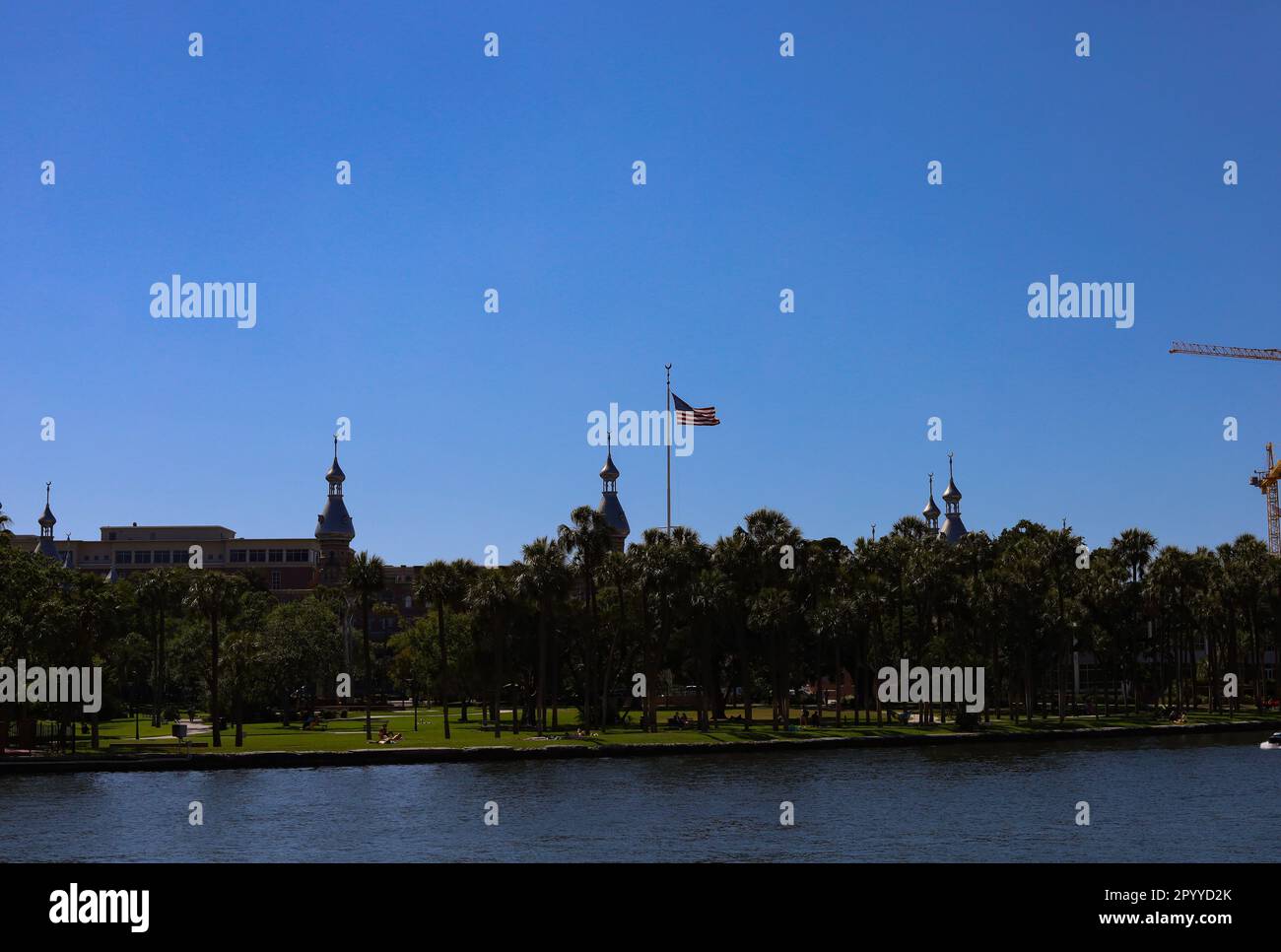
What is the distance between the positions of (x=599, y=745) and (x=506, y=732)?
39.2ft

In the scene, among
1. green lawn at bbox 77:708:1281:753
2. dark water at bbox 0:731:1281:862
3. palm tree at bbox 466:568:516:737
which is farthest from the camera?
palm tree at bbox 466:568:516:737

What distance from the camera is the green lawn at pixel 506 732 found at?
81.5 m

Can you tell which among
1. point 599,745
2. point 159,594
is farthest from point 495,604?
point 159,594

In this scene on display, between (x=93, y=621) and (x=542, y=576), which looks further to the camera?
(x=542, y=576)

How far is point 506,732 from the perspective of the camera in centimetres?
9062

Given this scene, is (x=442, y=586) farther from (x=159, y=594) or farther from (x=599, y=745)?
(x=159, y=594)

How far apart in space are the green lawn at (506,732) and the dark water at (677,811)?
7.40 metres

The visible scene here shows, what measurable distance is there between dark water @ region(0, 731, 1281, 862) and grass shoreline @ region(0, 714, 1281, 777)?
2.63 meters

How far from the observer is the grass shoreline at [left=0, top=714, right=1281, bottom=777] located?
7231 cm

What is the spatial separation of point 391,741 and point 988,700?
5464 cm

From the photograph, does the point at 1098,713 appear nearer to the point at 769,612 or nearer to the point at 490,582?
the point at 769,612
